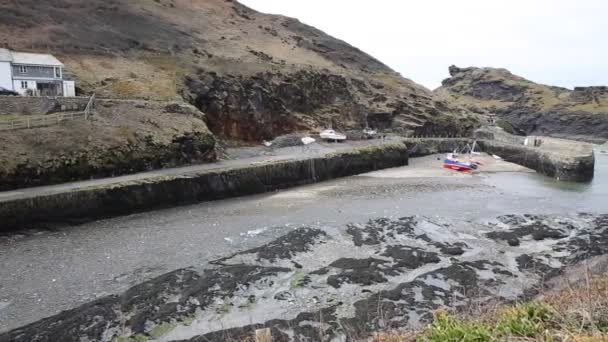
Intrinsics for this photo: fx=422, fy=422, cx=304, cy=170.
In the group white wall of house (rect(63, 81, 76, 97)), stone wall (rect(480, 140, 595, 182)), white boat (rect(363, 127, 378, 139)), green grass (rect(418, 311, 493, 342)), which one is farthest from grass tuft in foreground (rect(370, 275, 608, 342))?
white boat (rect(363, 127, 378, 139))

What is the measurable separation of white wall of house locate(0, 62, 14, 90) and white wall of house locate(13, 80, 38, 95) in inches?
21.2

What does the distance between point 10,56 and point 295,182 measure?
28306 mm

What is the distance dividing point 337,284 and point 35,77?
121 ft

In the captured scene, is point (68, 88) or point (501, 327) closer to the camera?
point (501, 327)

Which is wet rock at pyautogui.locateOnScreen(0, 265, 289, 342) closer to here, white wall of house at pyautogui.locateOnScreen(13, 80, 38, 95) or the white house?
the white house

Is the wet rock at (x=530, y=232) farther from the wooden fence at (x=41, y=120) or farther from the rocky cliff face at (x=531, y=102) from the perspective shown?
the rocky cliff face at (x=531, y=102)

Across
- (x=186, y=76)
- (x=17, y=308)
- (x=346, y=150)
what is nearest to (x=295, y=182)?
(x=346, y=150)

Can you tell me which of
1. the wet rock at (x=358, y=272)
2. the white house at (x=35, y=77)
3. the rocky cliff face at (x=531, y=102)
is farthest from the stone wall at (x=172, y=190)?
the rocky cliff face at (x=531, y=102)

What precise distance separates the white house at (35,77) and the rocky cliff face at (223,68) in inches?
90.2

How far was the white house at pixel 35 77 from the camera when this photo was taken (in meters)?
38.3

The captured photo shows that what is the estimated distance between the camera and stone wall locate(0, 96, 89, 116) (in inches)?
1257

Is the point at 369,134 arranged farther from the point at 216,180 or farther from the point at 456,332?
the point at 456,332

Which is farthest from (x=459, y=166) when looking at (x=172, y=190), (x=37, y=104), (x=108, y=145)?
(x=37, y=104)

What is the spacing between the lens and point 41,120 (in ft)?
98.6
